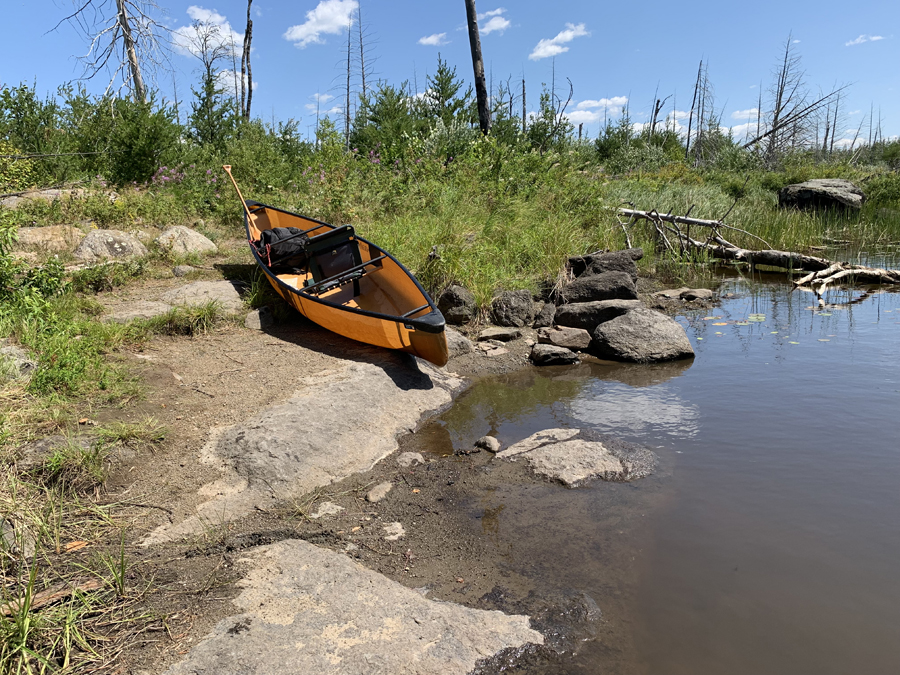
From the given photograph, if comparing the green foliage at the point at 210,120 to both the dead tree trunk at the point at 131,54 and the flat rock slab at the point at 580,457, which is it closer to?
the dead tree trunk at the point at 131,54

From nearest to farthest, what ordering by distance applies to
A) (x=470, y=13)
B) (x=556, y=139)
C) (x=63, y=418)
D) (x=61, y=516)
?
(x=61, y=516) → (x=63, y=418) → (x=470, y=13) → (x=556, y=139)

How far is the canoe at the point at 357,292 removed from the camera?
5598mm

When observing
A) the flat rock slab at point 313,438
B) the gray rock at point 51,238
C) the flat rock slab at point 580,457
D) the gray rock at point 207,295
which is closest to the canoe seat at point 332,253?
the gray rock at point 207,295

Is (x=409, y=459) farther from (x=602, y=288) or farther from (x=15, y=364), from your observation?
(x=602, y=288)

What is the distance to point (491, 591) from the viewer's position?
3.03 m

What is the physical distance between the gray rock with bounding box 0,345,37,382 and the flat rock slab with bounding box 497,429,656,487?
3.65 m

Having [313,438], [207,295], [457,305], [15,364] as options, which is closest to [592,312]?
[457,305]

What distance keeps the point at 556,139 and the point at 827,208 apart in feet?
27.5

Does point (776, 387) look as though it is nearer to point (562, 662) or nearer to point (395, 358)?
point (395, 358)

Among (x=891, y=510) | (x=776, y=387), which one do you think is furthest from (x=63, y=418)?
(x=776, y=387)

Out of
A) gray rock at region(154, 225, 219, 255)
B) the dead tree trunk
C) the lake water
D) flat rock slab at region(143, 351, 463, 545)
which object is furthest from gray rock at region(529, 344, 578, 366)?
the dead tree trunk

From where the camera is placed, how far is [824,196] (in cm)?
1717

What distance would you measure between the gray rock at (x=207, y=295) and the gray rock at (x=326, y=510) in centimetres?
383

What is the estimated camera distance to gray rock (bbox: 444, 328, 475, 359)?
6.83m
